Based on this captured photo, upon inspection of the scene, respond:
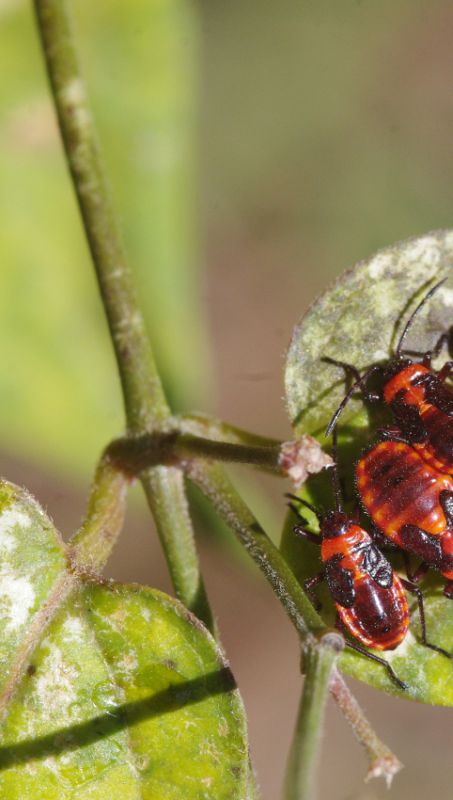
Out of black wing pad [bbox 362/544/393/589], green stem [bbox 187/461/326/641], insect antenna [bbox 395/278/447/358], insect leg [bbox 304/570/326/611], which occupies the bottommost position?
black wing pad [bbox 362/544/393/589]

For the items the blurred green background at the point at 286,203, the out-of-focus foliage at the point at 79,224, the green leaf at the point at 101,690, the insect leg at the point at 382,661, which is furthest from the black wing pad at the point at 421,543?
the blurred green background at the point at 286,203

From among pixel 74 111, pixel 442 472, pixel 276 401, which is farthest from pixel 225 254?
pixel 442 472

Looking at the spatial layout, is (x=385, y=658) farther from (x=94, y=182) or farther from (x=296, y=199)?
(x=296, y=199)

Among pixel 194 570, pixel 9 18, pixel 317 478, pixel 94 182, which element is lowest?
pixel 194 570

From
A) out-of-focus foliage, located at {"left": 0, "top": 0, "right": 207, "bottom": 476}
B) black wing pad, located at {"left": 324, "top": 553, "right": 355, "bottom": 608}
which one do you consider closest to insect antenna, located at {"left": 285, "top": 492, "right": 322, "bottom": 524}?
black wing pad, located at {"left": 324, "top": 553, "right": 355, "bottom": 608}

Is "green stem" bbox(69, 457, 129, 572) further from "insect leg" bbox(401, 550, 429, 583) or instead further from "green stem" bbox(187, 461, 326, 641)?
"insect leg" bbox(401, 550, 429, 583)

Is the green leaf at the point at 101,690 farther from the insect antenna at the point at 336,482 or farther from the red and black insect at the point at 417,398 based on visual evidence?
the red and black insect at the point at 417,398
